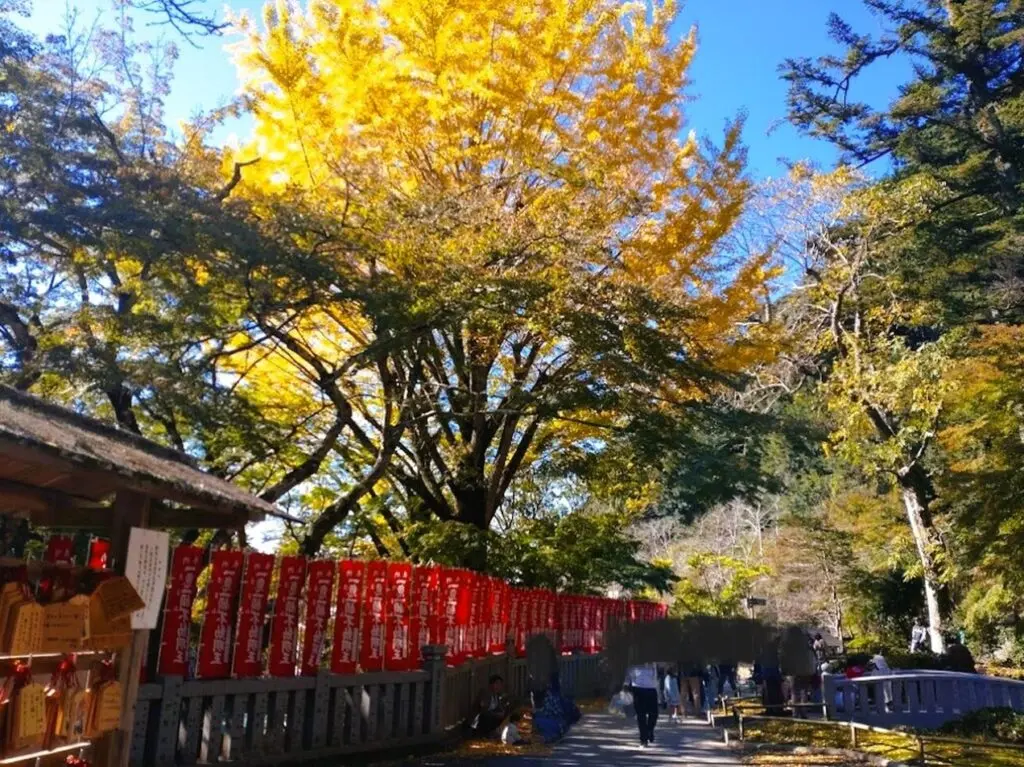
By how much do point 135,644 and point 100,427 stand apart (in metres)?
1.41

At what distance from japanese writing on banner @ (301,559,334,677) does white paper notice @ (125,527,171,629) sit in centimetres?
299

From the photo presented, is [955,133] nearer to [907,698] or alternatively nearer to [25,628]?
[907,698]

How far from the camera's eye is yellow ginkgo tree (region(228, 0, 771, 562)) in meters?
11.2

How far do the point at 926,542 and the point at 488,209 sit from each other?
1357 centimetres

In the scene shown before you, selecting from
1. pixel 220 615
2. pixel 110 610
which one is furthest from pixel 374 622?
pixel 110 610

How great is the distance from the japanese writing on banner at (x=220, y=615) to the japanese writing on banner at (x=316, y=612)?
0.97 m

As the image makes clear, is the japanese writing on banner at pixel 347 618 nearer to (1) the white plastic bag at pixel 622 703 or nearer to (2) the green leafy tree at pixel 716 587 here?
(1) the white plastic bag at pixel 622 703

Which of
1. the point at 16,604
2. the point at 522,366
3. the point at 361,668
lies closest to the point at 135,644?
the point at 16,604

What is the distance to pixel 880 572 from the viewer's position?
26781 mm

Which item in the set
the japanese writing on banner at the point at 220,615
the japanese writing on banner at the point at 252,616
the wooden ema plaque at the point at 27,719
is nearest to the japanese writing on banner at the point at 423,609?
the japanese writing on banner at the point at 252,616

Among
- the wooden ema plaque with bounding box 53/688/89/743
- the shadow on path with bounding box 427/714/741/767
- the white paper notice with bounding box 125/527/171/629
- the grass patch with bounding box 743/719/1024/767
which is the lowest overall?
the shadow on path with bounding box 427/714/741/767

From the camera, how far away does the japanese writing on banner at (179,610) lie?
7.02 meters

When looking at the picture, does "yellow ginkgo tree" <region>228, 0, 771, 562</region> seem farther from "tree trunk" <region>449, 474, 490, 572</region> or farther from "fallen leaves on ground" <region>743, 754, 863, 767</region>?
"fallen leaves on ground" <region>743, 754, 863, 767</region>

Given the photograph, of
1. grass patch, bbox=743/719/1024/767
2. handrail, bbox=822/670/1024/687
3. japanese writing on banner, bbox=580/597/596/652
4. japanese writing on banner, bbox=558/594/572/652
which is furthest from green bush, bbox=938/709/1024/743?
japanese writing on banner, bbox=580/597/596/652
